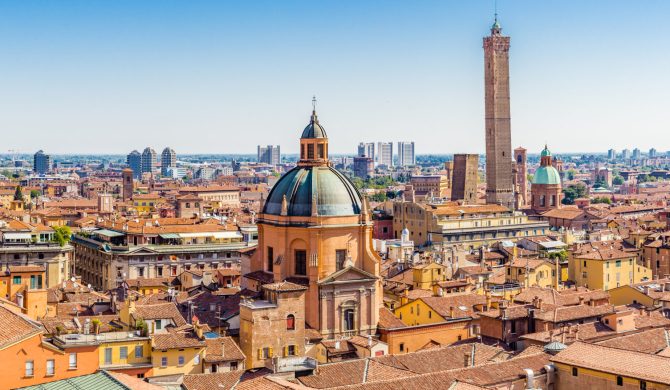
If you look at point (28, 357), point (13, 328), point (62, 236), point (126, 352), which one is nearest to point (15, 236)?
point (62, 236)

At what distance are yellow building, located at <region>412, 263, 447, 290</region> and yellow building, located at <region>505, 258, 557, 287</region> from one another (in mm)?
6126

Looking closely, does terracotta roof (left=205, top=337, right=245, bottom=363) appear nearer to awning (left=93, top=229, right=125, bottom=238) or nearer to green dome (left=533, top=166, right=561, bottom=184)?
awning (left=93, top=229, right=125, bottom=238)

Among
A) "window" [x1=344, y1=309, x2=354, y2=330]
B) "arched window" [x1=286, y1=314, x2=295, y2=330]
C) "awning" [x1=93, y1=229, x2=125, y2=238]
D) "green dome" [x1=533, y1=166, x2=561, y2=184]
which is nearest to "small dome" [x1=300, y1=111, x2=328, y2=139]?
"window" [x1=344, y1=309, x2=354, y2=330]

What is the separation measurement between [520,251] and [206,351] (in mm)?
46631

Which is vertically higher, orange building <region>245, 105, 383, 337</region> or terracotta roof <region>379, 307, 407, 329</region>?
orange building <region>245, 105, 383, 337</region>

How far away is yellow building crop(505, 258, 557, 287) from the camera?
6756 cm

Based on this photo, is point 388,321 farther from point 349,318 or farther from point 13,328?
point 13,328

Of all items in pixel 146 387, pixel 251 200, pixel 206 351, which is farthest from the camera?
pixel 251 200

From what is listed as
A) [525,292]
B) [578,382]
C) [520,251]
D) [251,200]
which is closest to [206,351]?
[578,382]


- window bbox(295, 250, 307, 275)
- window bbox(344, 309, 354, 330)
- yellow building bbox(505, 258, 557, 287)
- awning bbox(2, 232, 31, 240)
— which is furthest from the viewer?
awning bbox(2, 232, 31, 240)

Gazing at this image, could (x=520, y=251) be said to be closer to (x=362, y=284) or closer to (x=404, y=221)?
(x=404, y=221)

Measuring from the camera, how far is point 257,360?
141 ft

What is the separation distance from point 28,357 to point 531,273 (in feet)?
140

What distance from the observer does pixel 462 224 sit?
98562 millimetres
